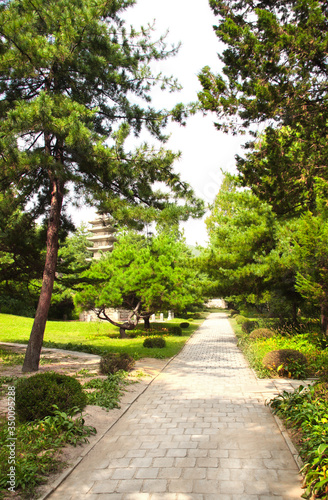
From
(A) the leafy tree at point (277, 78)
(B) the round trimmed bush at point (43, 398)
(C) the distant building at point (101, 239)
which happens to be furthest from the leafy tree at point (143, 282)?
(C) the distant building at point (101, 239)

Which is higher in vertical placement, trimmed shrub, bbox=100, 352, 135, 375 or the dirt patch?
trimmed shrub, bbox=100, 352, 135, 375

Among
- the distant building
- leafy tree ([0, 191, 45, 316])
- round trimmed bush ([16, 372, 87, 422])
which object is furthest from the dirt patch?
the distant building

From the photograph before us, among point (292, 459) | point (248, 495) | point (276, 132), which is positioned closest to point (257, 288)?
point (276, 132)

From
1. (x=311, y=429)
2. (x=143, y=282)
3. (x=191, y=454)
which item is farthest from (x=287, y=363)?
(x=143, y=282)

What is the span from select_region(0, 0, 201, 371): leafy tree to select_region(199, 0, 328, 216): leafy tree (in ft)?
8.74

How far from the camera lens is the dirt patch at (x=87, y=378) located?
454 cm

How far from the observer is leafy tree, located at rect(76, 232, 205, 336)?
60.0 feet

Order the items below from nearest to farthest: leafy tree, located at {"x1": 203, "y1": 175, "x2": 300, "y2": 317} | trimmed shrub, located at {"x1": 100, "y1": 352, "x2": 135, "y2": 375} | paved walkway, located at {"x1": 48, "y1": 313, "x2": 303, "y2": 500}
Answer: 1. paved walkway, located at {"x1": 48, "y1": 313, "x2": 303, "y2": 500}
2. trimmed shrub, located at {"x1": 100, "y1": 352, "x2": 135, "y2": 375}
3. leafy tree, located at {"x1": 203, "y1": 175, "x2": 300, "y2": 317}

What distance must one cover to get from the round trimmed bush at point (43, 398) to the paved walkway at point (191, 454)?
94cm

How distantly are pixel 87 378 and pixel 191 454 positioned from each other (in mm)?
5082

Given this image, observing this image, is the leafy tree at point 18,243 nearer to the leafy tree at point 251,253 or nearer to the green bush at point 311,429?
the leafy tree at point 251,253

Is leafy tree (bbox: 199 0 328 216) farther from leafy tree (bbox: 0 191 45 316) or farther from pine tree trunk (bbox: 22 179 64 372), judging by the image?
leafy tree (bbox: 0 191 45 316)

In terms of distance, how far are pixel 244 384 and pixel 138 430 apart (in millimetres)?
4071

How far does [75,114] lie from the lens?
765cm
